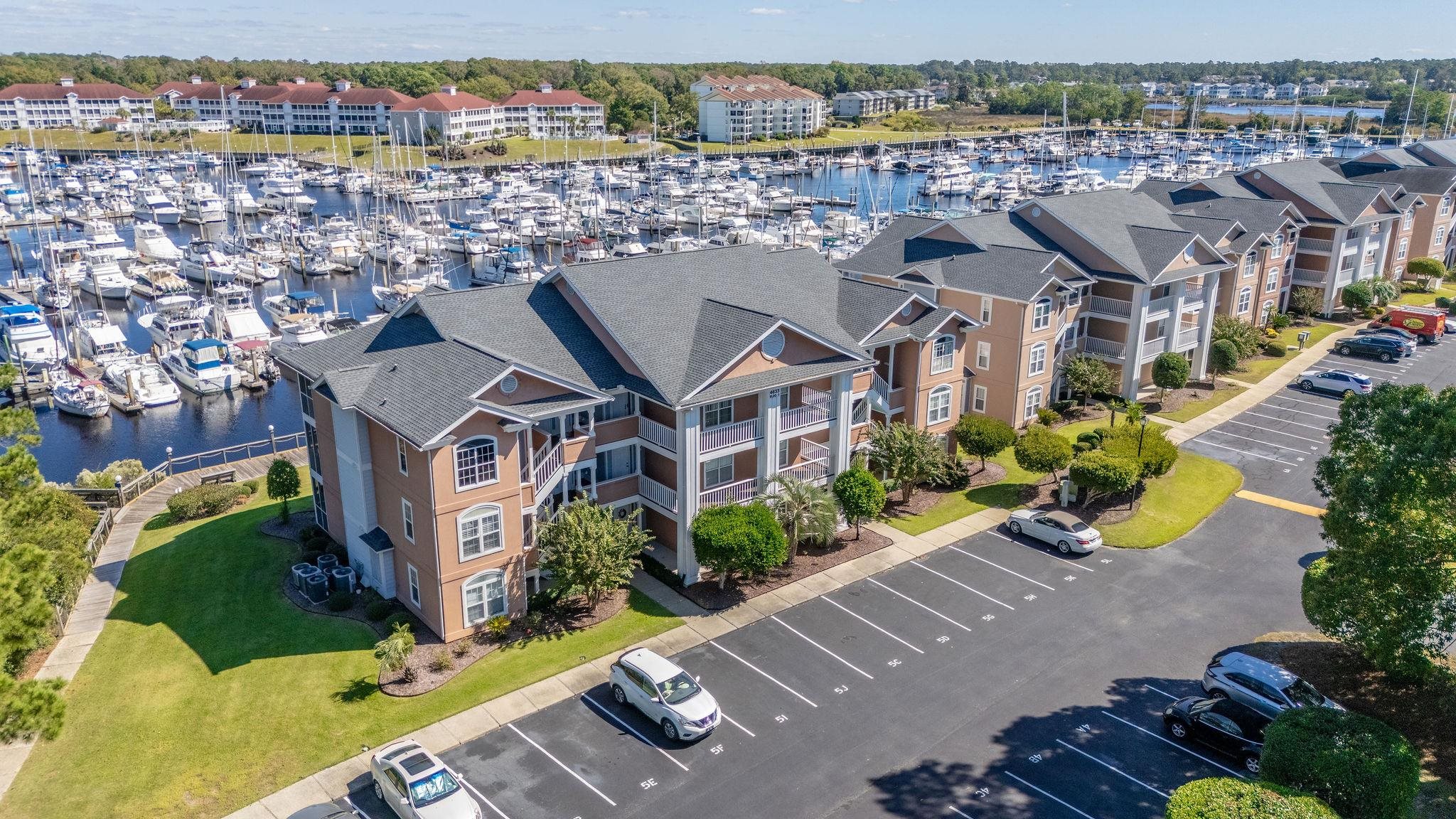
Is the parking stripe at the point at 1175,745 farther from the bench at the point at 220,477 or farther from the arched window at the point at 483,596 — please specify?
the bench at the point at 220,477

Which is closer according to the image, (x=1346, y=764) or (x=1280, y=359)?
(x=1346, y=764)

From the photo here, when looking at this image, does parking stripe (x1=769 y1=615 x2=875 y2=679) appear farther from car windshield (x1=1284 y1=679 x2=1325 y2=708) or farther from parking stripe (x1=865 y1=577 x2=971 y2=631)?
car windshield (x1=1284 y1=679 x2=1325 y2=708)

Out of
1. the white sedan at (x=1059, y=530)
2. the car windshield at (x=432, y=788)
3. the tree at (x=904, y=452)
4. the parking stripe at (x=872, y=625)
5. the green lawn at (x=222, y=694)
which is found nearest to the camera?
the car windshield at (x=432, y=788)

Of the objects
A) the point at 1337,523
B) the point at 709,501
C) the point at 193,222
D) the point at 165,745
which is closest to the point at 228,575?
the point at 165,745

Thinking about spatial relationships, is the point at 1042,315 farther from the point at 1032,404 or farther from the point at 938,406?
the point at 938,406

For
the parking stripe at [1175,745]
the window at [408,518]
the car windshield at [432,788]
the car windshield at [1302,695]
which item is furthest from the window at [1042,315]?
the car windshield at [432,788]

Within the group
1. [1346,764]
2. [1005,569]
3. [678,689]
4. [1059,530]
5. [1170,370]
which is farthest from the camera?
[1170,370]

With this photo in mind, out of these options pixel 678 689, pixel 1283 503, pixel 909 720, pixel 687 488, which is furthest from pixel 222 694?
pixel 1283 503
